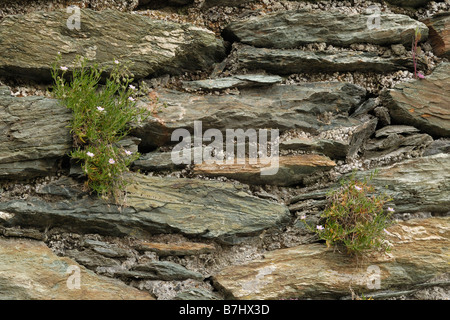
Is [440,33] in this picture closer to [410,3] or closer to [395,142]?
[410,3]

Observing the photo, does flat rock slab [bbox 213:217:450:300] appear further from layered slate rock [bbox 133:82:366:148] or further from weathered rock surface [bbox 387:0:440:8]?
weathered rock surface [bbox 387:0:440:8]

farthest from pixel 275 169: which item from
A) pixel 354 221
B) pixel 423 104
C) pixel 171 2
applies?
pixel 171 2

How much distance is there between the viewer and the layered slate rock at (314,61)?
20.0 feet

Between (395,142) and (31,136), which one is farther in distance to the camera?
(395,142)

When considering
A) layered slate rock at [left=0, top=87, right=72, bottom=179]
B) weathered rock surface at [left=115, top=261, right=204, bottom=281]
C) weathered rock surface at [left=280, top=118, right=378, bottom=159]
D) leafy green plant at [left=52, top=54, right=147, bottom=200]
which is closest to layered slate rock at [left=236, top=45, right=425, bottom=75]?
weathered rock surface at [left=280, top=118, right=378, bottom=159]

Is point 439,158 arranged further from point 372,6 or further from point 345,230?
point 372,6

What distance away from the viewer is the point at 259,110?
229 inches

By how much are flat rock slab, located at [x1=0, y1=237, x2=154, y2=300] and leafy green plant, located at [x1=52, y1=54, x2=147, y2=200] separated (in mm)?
841

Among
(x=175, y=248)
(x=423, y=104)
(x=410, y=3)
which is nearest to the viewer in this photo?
(x=175, y=248)

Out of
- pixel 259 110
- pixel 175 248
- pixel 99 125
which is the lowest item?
pixel 175 248

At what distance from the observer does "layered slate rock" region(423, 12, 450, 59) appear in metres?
6.49

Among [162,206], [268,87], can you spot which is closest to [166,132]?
[162,206]

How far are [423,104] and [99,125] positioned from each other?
4.25 metres
